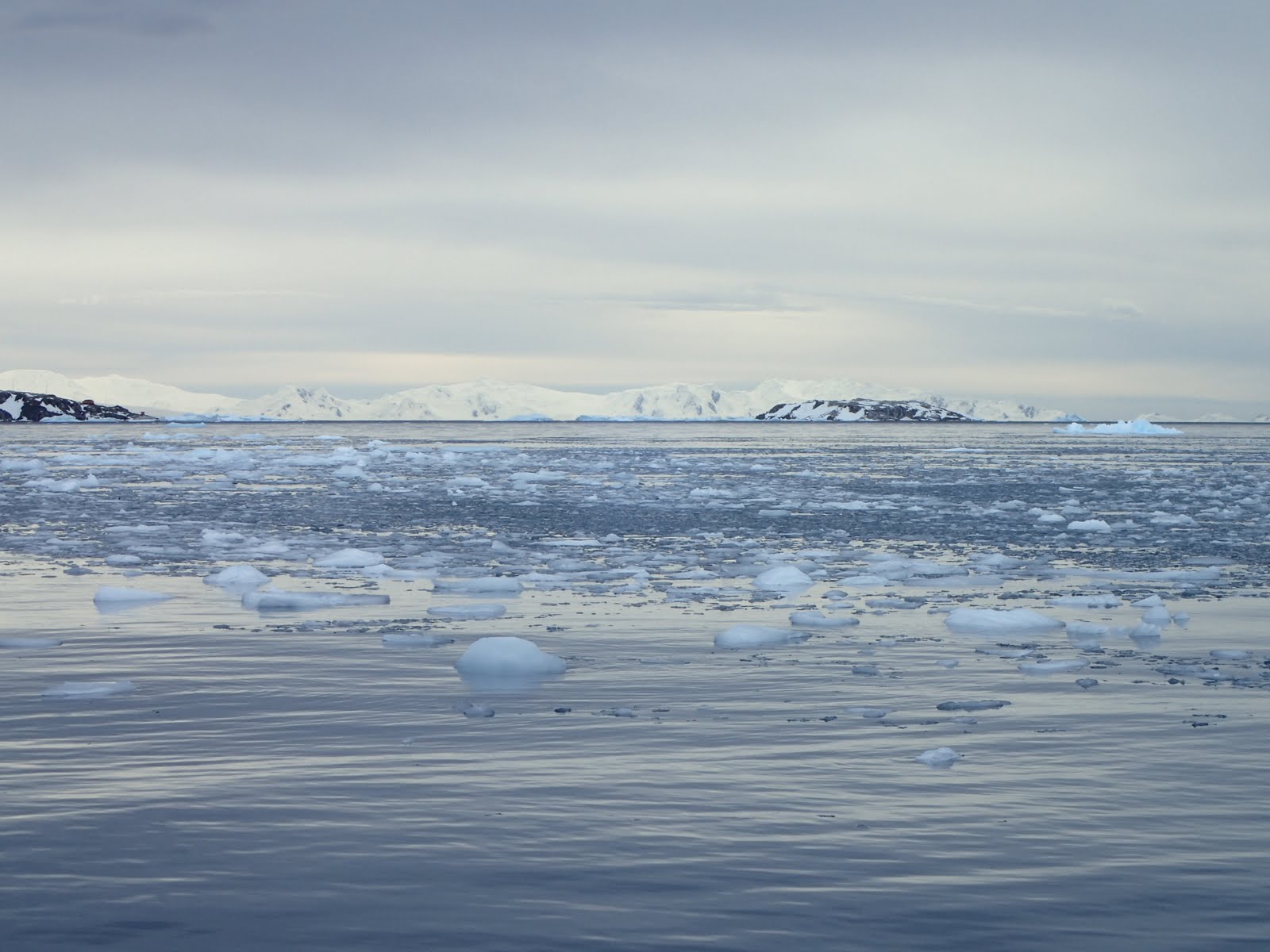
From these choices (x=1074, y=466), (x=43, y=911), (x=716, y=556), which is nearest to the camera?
(x=43, y=911)

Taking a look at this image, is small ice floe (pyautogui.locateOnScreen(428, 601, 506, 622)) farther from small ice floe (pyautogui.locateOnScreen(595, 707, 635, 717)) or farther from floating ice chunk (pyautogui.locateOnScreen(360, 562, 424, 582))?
small ice floe (pyautogui.locateOnScreen(595, 707, 635, 717))

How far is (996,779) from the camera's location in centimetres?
723

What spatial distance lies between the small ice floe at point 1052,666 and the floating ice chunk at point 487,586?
6210mm

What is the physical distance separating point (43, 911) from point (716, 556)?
14238 millimetres

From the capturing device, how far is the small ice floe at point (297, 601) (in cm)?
1358

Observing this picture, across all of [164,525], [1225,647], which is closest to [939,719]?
[1225,647]

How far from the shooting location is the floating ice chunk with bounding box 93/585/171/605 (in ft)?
45.1

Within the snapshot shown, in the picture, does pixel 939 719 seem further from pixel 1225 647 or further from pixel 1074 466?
pixel 1074 466

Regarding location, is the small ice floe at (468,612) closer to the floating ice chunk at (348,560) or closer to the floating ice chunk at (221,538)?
the floating ice chunk at (348,560)

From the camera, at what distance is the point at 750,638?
11.5 metres

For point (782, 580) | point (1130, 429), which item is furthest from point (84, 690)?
point (1130, 429)

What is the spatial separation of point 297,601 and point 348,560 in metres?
3.95

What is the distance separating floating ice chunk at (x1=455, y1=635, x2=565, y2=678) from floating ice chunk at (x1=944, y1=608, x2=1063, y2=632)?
431 cm

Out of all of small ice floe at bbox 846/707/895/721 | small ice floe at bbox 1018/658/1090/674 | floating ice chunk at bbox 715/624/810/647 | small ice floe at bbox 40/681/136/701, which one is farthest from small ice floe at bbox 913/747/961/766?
small ice floe at bbox 40/681/136/701
